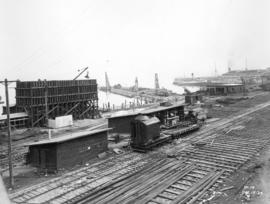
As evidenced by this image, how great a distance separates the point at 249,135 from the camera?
92.5 feet

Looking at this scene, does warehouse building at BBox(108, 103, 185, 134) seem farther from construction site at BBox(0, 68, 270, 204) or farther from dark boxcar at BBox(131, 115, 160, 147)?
dark boxcar at BBox(131, 115, 160, 147)

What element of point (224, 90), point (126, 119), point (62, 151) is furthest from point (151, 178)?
point (224, 90)

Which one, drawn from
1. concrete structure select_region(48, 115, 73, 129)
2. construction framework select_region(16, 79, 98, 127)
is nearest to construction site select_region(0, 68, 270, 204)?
concrete structure select_region(48, 115, 73, 129)

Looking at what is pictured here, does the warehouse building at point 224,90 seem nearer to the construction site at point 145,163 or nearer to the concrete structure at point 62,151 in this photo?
the construction site at point 145,163

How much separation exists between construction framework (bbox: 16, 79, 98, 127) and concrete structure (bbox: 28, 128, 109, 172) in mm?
19709

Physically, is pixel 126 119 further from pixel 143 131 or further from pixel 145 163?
pixel 145 163

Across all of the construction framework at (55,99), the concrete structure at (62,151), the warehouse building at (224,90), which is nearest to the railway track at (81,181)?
the concrete structure at (62,151)

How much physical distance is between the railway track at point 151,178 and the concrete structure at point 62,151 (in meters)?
1.43

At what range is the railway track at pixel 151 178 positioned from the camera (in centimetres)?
1433

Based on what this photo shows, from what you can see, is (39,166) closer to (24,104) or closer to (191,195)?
(191,195)

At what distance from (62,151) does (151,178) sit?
6905 mm

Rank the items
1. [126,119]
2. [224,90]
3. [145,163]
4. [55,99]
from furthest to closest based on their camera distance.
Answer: [224,90], [55,99], [126,119], [145,163]

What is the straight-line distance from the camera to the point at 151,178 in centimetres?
1680

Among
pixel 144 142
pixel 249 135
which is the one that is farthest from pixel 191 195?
pixel 249 135
